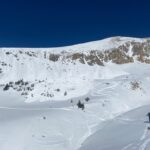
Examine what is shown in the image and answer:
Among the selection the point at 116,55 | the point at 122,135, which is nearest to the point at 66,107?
the point at 122,135

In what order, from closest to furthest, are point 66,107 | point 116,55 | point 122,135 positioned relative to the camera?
point 122,135, point 66,107, point 116,55

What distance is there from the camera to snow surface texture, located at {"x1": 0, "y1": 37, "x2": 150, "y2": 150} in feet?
58.5

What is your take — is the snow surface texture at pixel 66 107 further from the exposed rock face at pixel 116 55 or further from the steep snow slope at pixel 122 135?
the exposed rock face at pixel 116 55

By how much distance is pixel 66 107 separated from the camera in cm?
2612

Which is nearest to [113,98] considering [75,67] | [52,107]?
[52,107]

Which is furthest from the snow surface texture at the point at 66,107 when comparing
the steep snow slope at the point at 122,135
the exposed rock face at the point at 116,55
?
the exposed rock face at the point at 116,55

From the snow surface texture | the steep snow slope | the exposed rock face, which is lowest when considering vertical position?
the steep snow slope

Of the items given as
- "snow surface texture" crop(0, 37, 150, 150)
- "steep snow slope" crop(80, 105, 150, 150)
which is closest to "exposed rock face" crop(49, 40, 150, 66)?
"snow surface texture" crop(0, 37, 150, 150)

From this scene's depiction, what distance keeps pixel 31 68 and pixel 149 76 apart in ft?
49.8

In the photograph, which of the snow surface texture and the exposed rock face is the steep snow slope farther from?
the exposed rock face

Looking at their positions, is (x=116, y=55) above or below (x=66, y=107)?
above

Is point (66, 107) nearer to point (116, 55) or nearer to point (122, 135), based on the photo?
point (122, 135)

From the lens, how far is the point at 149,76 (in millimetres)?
46562

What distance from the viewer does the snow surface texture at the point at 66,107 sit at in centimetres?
1784
